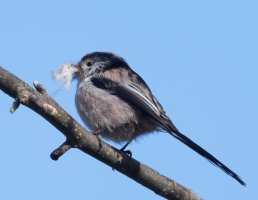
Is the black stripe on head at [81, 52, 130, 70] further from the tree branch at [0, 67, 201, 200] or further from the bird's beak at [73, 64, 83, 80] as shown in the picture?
the tree branch at [0, 67, 201, 200]

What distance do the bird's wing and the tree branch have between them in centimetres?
94

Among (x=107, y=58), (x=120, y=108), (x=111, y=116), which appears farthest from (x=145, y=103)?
(x=107, y=58)

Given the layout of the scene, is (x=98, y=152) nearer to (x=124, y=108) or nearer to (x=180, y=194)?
(x=180, y=194)

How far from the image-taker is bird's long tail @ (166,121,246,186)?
4.43 m

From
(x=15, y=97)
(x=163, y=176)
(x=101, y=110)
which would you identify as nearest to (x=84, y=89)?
(x=101, y=110)

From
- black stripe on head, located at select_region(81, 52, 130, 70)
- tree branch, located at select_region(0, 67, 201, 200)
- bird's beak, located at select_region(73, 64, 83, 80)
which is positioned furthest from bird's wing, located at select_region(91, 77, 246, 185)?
tree branch, located at select_region(0, 67, 201, 200)

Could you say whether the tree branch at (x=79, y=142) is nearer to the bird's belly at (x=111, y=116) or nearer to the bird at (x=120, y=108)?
the bird at (x=120, y=108)

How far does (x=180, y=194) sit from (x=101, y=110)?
182cm

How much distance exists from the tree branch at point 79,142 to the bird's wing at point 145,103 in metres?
0.94

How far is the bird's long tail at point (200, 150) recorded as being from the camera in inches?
174

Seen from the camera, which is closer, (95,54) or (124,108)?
(124,108)

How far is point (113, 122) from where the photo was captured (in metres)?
5.40

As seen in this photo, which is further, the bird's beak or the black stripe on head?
the black stripe on head

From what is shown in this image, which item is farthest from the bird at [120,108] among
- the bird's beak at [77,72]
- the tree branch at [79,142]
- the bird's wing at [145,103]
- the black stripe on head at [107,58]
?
the tree branch at [79,142]
